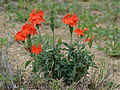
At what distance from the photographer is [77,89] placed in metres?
2.10

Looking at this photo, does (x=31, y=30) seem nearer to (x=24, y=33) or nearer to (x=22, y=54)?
(x=24, y=33)

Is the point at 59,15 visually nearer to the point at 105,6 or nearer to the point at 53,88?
the point at 105,6

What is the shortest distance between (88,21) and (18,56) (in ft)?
5.29

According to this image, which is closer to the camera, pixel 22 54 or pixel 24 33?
pixel 24 33

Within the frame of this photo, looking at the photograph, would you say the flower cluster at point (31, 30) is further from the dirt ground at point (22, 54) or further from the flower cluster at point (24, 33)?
the dirt ground at point (22, 54)

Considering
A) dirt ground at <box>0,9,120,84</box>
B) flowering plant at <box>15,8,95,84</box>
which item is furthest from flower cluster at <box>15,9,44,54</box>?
dirt ground at <box>0,9,120,84</box>

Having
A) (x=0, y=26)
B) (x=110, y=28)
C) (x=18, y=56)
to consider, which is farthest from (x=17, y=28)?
(x=110, y=28)

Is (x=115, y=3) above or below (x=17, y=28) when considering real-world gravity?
above

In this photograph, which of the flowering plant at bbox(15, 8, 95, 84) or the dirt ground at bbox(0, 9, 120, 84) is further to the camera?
the dirt ground at bbox(0, 9, 120, 84)

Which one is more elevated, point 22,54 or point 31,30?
point 31,30

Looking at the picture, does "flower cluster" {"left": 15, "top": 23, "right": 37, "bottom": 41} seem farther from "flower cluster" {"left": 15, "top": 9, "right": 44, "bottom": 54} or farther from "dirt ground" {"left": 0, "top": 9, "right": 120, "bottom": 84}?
"dirt ground" {"left": 0, "top": 9, "right": 120, "bottom": 84}

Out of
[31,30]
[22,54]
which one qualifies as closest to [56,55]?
[31,30]

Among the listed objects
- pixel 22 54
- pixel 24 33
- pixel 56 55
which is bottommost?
pixel 22 54

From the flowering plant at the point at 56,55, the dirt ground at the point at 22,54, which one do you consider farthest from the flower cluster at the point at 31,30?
the dirt ground at the point at 22,54
